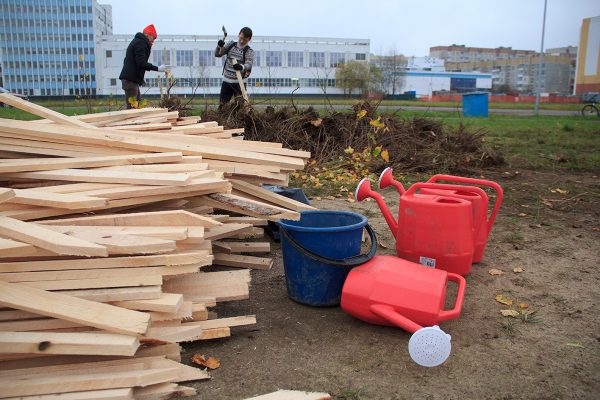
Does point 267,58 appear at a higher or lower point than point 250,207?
higher

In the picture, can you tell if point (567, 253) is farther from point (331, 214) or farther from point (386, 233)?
point (331, 214)

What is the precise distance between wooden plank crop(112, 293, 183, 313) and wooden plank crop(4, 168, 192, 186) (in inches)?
30.0

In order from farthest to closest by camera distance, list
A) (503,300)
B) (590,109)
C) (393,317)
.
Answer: (590,109)
(503,300)
(393,317)

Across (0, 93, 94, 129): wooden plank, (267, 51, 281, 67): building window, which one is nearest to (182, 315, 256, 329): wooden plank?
(0, 93, 94, 129): wooden plank

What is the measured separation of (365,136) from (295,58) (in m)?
78.9

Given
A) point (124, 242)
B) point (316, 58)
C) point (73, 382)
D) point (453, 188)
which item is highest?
point (316, 58)

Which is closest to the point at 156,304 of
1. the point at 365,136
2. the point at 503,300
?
the point at 503,300

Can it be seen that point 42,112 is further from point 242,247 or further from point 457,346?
point 457,346

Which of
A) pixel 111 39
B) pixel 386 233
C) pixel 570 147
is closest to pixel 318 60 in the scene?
pixel 111 39

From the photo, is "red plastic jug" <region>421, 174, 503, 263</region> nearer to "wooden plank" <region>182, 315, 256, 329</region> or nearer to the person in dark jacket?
"wooden plank" <region>182, 315, 256, 329</region>

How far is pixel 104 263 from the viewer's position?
8.23 ft

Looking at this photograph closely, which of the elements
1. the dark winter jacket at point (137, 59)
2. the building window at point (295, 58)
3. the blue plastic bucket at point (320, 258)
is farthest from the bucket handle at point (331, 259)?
the building window at point (295, 58)

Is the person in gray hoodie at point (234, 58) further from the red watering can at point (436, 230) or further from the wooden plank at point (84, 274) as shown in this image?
the wooden plank at point (84, 274)

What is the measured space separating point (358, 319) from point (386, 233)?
75.7 inches
